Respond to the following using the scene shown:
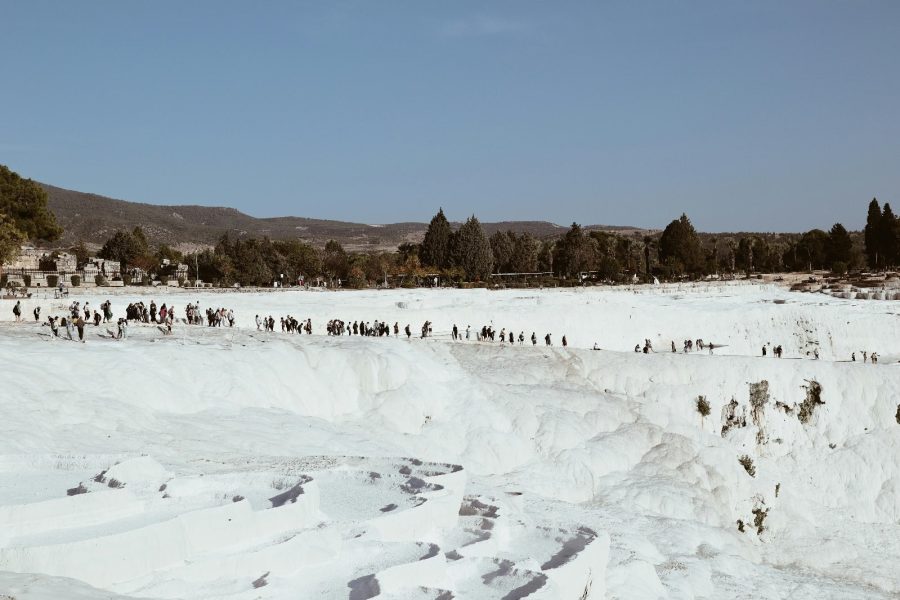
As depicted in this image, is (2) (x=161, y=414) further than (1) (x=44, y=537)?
Yes

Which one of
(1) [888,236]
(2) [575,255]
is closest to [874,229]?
(1) [888,236]

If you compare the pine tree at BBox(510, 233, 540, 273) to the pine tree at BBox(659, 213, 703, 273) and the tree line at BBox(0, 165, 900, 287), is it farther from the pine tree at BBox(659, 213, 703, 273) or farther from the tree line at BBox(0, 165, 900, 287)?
the pine tree at BBox(659, 213, 703, 273)

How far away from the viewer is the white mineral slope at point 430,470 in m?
11.0

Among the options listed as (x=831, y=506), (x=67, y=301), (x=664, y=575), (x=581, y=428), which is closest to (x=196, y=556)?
(x=664, y=575)

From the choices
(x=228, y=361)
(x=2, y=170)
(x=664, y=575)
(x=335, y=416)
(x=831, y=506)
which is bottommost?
(x=831, y=506)

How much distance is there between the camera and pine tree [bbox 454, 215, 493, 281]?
8512 cm

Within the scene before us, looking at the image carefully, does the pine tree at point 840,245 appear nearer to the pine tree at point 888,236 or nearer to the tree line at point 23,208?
the pine tree at point 888,236

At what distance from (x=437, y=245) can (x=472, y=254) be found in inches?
170

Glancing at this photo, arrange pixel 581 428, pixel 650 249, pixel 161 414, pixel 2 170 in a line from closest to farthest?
1. pixel 161 414
2. pixel 581 428
3. pixel 2 170
4. pixel 650 249

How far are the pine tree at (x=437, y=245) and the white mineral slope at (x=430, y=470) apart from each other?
39.8 meters

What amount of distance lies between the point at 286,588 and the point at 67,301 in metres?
34.7

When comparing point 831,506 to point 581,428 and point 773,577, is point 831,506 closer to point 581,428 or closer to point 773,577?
point 581,428

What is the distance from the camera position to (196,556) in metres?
11.0

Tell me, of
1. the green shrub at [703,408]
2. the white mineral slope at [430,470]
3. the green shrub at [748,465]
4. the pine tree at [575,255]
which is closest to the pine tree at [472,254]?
the pine tree at [575,255]
